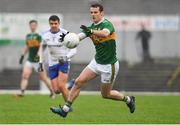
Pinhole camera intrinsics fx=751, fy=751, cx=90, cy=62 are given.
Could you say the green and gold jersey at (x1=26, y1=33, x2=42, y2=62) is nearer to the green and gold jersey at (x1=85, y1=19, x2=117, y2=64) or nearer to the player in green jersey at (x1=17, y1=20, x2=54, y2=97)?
the player in green jersey at (x1=17, y1=20, x2=54, y2=97)

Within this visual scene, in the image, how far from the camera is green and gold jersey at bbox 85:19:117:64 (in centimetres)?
1396

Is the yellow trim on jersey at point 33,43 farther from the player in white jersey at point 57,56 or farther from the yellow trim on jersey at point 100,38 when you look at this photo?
the yellow trim on jersey at point 100,38

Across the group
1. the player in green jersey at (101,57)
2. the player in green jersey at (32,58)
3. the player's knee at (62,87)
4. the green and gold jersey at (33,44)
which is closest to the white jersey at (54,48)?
the player's knee at (62,87)

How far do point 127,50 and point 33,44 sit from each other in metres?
7.36

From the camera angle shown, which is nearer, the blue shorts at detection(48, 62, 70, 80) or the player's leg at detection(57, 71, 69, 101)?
the player's leg at detection(57, 71, 69, 101)

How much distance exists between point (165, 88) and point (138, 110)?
1255cm

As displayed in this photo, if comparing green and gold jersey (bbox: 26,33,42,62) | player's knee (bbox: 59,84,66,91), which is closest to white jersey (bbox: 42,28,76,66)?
player's knee (bbox: 59,84,66,91)

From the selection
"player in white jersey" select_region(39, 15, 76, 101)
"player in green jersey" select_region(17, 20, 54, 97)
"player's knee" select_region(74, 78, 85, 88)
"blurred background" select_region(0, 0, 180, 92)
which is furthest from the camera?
"blurred background" select_region(0, 0, 180, 92)

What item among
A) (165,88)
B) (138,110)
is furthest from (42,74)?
(165,88)

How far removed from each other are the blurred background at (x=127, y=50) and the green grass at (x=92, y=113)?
356 inches

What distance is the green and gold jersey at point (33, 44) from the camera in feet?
76.5

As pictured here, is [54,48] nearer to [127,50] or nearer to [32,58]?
[32,58]

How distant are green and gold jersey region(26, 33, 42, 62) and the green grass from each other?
9.69 ft

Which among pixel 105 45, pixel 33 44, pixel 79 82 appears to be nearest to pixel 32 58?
pixel 33 44
